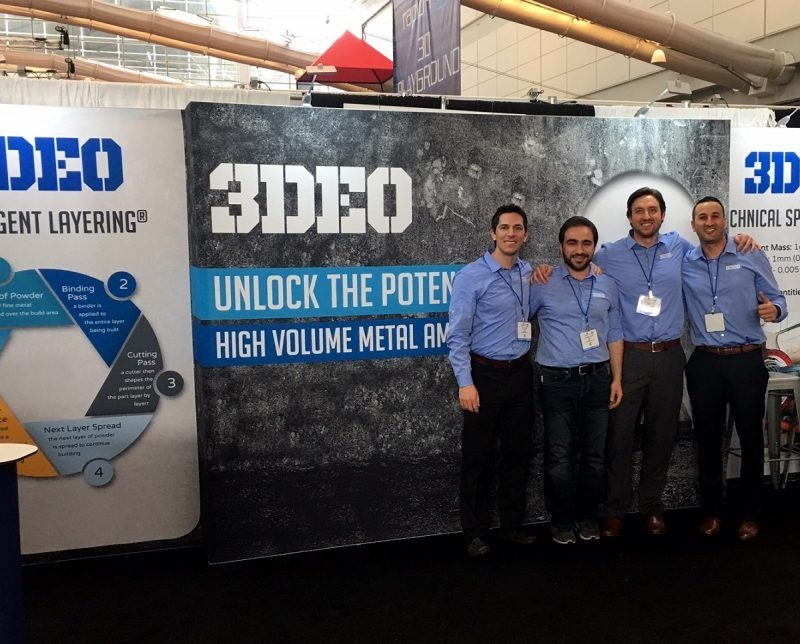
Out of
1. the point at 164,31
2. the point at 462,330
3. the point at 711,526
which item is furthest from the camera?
the point at 164,31

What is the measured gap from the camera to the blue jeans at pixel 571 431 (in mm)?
3143

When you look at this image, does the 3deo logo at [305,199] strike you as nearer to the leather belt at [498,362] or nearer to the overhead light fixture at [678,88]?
the leather belt at [498,362]

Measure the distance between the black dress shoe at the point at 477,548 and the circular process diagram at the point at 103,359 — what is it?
1.50 meters

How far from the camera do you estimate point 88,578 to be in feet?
9.80

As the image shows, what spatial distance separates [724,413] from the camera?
334 cm

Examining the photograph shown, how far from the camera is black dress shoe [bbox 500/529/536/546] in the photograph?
325 centimetres

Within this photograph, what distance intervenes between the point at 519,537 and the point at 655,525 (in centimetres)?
68

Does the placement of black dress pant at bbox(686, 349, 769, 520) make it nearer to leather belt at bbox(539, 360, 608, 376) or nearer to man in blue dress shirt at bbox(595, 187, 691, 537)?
man in blue dress shirt at bbox(595, 187, 691, 537)

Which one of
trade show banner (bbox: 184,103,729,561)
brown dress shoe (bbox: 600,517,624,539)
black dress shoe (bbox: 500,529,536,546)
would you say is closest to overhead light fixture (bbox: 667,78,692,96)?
trade show banner (bbox: 184,103,729,561)

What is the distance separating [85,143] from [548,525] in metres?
2.78

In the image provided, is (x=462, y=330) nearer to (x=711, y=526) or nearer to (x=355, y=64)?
(x=711, y=526)

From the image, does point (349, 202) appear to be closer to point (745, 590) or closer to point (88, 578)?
point (88, 578)

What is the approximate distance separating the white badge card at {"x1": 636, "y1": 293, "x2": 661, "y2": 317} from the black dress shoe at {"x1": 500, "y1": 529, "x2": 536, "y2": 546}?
3.76ft

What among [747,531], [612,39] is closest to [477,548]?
[747,531]
